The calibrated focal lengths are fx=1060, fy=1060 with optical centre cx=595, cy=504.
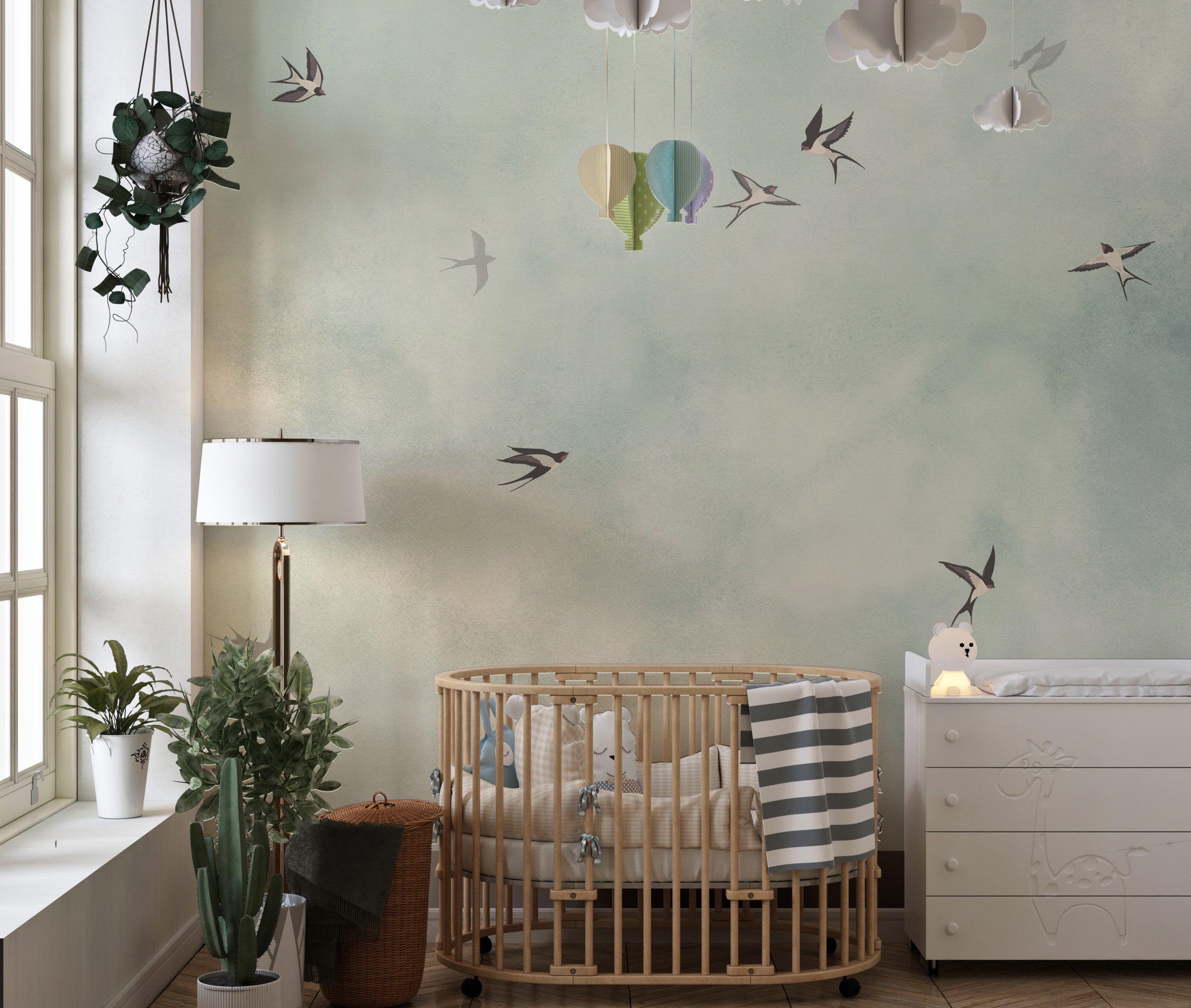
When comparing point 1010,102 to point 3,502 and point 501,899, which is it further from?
point 3,502

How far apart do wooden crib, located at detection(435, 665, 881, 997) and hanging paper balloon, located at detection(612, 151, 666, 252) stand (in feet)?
3.48

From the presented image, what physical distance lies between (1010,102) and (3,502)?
255cm

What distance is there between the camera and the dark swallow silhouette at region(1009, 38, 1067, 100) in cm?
324

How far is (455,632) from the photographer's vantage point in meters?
3.21

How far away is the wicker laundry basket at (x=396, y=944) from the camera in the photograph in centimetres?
258

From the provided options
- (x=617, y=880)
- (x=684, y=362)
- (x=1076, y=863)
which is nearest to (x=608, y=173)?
(x=684, y=362)

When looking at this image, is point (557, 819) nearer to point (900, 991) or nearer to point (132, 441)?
point (900, 991)

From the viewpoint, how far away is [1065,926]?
9.13ft

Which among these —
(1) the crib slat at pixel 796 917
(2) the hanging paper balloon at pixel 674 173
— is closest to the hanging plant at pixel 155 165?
(2) the hanging paper balloon at pixel 674 173

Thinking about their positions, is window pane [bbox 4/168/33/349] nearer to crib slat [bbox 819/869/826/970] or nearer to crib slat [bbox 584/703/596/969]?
crib slat [bbox 584/703/596/969]

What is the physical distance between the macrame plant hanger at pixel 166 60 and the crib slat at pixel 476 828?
4.80ft

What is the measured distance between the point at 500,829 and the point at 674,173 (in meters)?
1.60

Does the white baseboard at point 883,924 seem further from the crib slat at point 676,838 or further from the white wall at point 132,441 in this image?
the white wall at point 132,441

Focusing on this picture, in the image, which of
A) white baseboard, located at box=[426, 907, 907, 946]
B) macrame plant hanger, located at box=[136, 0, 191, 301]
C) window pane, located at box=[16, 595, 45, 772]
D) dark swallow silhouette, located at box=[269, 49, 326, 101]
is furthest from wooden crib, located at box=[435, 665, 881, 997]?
dark swallow silhouette, located at box=[269, 49, 326, 101]
